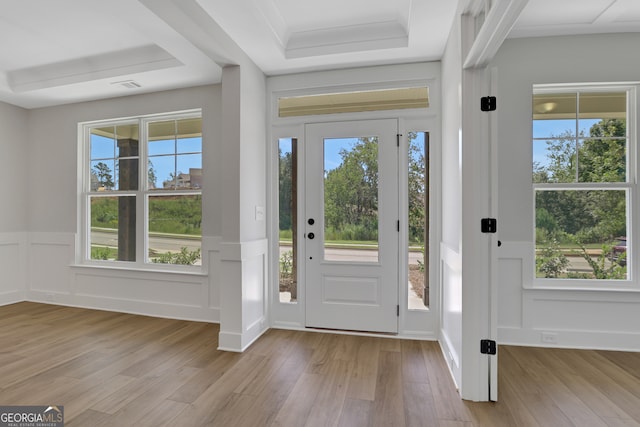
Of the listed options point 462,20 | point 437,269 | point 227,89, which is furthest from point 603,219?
point 227,89

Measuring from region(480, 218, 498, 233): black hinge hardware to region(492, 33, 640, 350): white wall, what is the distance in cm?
98

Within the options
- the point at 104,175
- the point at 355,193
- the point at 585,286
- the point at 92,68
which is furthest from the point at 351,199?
the point at 104,175

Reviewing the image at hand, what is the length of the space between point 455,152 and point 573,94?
162cm

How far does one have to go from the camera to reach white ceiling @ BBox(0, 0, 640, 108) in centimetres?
223

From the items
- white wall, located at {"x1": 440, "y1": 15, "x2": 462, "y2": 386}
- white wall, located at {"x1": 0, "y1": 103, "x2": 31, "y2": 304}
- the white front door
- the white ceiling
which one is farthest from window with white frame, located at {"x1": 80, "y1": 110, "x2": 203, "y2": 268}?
white wall, located at {"x1": 440, "y1": 15, "x2": 462, "y2": 386}

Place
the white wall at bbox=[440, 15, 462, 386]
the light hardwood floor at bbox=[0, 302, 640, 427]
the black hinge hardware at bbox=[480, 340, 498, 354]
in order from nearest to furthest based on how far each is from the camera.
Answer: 1. the light hardwood floor at bbox=[0, 302, 640, 427]
2. the black hinge hardware at bbox=[480, 340, 498, 354]
3. the white wall at bbox=[440, 15, 462, 386]

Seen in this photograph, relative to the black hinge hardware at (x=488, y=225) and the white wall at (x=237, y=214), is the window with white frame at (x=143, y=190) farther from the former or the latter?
the black hinge hardware at (x=488, y=225)

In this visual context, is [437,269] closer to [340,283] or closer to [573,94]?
[340,283]

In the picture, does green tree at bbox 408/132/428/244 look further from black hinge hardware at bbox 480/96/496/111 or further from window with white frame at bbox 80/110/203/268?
window with white frame at bbox 80/110/203/268

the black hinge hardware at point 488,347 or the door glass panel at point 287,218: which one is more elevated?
the door glass panel at point 287,218

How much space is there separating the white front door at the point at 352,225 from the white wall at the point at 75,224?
44.3 inches

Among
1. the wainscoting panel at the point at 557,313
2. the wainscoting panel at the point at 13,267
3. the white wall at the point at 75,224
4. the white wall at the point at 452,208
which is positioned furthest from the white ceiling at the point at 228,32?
the wainscoting panel at the point at 13,267

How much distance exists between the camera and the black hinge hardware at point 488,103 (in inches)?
77.1

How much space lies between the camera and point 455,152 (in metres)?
2.28
